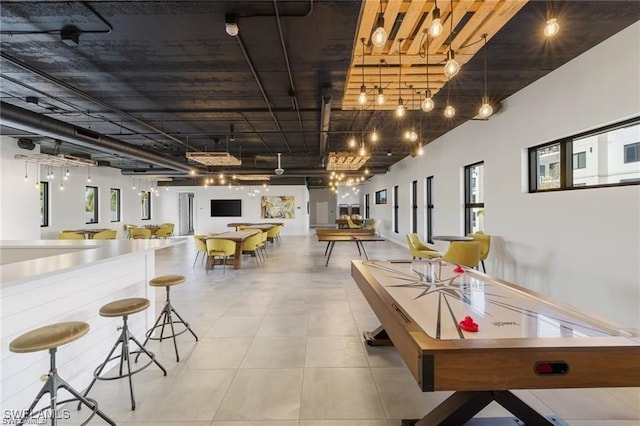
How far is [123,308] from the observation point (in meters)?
2.35

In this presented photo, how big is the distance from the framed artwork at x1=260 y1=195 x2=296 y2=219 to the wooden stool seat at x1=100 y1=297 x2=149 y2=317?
13.0 meters

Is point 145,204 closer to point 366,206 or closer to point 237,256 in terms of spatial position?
point 237,256

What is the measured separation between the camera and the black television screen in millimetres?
15609

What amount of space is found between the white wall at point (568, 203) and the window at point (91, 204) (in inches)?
482

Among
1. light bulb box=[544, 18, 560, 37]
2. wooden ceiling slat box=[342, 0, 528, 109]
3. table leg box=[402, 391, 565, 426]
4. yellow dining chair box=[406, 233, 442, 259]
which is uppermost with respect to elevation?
wooden ceiling slat box=[342, 0, 528, 109]

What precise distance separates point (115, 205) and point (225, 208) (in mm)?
4814

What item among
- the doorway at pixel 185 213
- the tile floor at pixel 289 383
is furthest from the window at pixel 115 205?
the tile floor at pixel 289 383

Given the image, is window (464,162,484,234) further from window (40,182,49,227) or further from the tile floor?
window (40,182,49,227)

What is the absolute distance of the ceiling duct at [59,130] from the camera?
14.4 feet

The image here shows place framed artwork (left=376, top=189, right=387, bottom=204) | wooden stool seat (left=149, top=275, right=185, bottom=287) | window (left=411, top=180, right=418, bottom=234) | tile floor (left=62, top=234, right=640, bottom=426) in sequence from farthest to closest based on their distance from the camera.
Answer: framed artwork (left=376, top=189, right=387, bottom=204) < window (left=411, top=180, right=418, bottom=234) < wooden stool seat (left=149, top=275, right=185, bottom=287) < tile floor (left=62, top=234, right=640, bottom=426)

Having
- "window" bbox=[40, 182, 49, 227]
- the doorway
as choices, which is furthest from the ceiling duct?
the doorway

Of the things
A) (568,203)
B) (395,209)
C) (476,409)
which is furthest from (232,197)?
(476,409)

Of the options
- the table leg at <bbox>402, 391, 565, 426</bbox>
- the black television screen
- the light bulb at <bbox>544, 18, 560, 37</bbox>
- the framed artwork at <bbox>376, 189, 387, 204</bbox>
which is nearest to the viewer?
the table leg at <bbox>402, 391, 565, 426</bbox>

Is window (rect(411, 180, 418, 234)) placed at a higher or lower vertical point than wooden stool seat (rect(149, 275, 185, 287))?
higher
